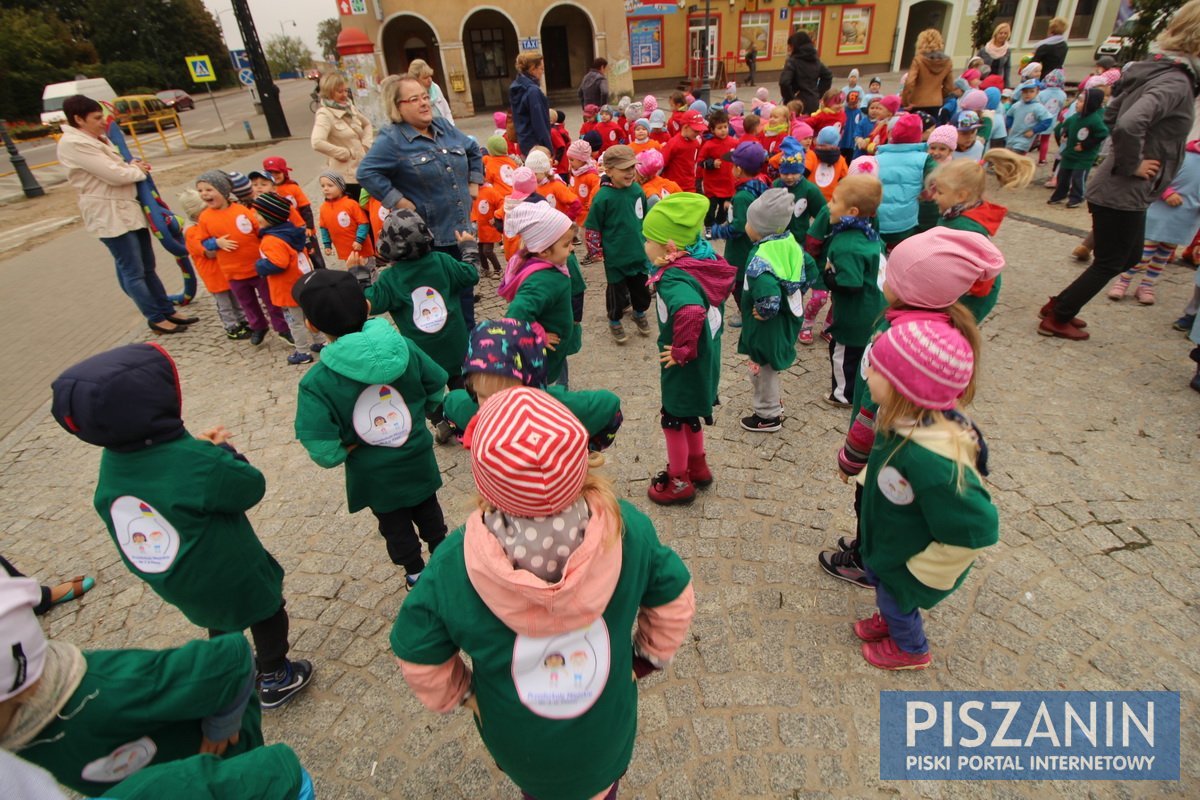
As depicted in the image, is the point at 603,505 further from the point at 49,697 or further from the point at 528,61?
the point at 528,61

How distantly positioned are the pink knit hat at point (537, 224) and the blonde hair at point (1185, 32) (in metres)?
4.75

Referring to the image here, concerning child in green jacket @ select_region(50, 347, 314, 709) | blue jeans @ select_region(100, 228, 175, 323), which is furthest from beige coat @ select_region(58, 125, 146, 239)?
child in green jacket @ select_region(50, 347, 314, 709)

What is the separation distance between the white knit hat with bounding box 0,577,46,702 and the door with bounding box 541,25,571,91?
30.5 meters

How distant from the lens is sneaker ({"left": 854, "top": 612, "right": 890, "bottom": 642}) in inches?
111

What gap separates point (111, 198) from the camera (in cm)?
631

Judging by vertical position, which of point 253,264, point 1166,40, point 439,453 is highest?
point 1166,40

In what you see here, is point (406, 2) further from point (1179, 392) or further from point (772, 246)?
point (1179, 392)

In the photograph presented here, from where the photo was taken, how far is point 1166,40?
14.4ft

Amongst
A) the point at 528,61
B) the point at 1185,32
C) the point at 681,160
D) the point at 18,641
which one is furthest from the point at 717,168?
the point at 18,641

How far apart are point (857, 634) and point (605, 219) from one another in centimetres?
433

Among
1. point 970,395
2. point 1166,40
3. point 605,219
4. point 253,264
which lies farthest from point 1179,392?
point 253,264

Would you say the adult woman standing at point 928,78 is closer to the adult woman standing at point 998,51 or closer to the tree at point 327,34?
the adult woman standing at point 998,51

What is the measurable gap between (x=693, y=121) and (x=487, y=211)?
3.52 metres

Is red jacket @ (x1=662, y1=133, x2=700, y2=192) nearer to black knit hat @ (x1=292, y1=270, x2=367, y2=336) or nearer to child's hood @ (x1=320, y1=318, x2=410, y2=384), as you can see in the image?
black knit hat @ (x1=292, y1=270, x2=367, y2=336)
